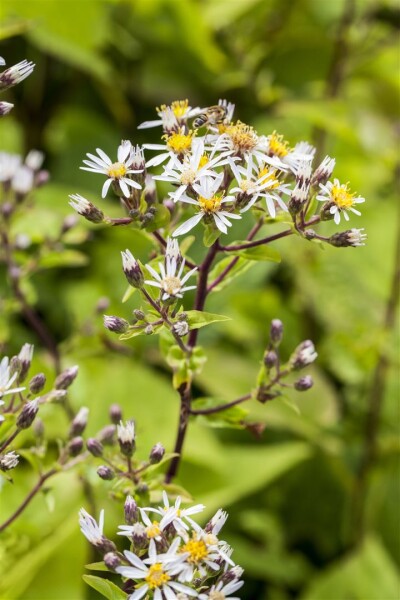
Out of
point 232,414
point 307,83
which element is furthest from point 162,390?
point 307,83

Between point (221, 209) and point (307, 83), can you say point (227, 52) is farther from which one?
point (221, 209)

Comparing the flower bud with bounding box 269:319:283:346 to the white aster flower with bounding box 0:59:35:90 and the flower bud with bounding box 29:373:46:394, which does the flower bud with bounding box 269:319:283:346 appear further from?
the white aster flower with bounding box 0:59:35:90

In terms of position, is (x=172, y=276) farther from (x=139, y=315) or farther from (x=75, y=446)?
(x=75, y=446)

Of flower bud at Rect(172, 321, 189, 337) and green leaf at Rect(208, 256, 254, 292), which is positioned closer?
flower bud at Rect(172, 321, 189, 337)

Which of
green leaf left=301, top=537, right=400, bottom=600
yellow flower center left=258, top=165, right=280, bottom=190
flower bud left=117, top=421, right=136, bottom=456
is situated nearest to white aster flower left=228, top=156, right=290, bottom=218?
yellow flower center left=258, top=165, right=280, bottom=190

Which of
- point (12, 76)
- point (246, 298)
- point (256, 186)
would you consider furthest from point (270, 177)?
point (246, 298)
